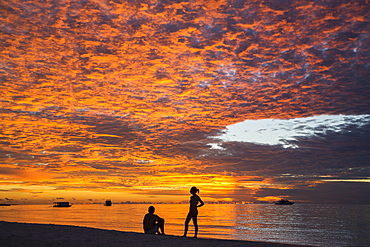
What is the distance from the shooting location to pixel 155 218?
16812 mm

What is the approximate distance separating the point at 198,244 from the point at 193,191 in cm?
303

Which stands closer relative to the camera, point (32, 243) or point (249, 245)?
point (32, 243)

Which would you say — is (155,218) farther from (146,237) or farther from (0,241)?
(0,241)

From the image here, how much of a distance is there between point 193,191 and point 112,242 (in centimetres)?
481

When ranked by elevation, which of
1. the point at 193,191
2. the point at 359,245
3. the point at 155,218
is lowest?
the point at 359,245

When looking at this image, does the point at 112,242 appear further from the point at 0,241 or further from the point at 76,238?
the point at 0,241

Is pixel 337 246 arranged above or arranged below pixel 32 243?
below

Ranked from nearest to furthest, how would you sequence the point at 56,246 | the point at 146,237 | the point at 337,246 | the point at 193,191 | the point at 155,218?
1. the point at 56,246
2. the point at 146,237
3. the point at 193,191
4. the point at 155,218
5. the point at 337,246

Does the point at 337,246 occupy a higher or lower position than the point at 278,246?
lower

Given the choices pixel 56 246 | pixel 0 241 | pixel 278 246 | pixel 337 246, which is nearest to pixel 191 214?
pixel 278 246

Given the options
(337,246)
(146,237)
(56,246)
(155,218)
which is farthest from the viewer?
(337,246)

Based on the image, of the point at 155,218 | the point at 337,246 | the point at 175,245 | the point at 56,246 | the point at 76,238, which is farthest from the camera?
the point at 337,246

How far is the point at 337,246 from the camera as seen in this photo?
97.2 feet

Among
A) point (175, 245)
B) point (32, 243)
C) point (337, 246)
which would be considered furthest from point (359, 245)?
point (32, 243)
